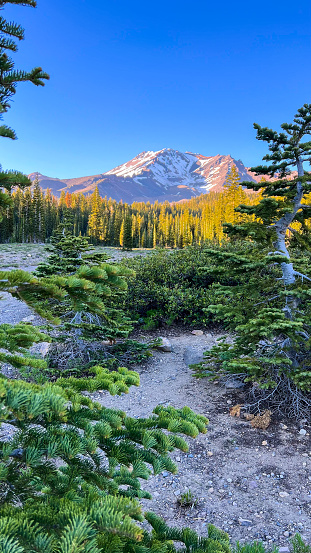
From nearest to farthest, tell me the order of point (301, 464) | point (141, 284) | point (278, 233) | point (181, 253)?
point (301, 464), point (278, 233), point (141, 284), point (181, 253)

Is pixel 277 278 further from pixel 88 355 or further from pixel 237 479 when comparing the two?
pixel 88 355

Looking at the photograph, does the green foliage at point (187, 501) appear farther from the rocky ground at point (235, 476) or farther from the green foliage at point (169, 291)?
the green foliage at point (169, 291)

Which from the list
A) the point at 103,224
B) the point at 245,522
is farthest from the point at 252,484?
the point at 103,224

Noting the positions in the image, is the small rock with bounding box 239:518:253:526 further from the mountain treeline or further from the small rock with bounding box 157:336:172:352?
the mountain treeline

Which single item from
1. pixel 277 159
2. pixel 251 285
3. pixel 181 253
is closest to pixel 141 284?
pixel 181 253

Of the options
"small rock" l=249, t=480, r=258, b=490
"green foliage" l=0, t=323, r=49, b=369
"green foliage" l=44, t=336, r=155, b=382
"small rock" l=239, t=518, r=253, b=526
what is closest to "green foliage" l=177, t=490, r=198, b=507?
"small rock" l=239, t=518, r=253, b=526

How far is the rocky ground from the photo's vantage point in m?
3.06

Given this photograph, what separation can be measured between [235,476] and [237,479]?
0.06 metres

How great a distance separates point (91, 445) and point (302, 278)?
434 centimetres

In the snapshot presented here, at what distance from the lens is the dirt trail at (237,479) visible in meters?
3.05

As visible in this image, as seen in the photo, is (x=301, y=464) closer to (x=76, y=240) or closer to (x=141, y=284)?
(x=76, y=240)

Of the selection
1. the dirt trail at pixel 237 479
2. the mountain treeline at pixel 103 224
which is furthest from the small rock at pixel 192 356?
the mountain treeline at pixel 103 224

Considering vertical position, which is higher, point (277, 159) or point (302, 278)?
point (277, 159)

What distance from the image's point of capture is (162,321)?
33.3 feet
